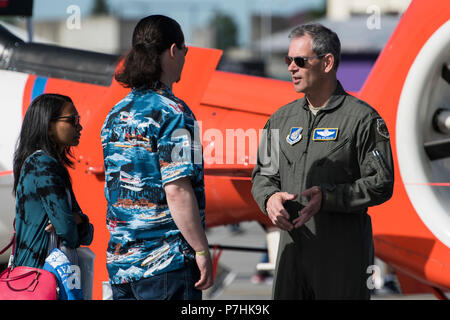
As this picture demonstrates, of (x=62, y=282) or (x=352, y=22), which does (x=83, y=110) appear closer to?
(x=62, y=282)

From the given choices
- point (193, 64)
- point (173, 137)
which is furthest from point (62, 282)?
point (193, 64)

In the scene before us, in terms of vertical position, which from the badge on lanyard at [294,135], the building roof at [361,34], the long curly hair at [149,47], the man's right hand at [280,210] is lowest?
the man's right hand at [280,210]

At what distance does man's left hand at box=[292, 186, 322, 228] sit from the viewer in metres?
2.56

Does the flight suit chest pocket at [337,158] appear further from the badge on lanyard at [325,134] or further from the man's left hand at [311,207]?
the man's left hand at [311,207]

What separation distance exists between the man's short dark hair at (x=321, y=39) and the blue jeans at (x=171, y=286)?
40.6 inches

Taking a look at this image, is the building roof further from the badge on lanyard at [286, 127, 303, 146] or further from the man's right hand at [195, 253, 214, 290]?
the man's right hand at [195, 253, 214, 290]

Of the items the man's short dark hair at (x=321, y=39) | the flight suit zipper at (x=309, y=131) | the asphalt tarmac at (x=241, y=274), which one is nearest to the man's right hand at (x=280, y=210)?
the flight suit zipper at (x=309, y=131)

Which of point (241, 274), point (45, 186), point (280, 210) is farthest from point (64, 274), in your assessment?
point (241, 274)

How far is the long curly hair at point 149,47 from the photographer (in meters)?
2.48

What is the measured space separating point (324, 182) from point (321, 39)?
60cm

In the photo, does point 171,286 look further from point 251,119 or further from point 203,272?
point 251,119

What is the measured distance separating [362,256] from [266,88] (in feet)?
5.41

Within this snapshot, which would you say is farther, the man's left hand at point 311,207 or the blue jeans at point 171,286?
the man's left hand at point 311,207

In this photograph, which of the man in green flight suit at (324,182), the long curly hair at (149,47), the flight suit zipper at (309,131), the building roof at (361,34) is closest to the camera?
the long curly hair at (149,47)
